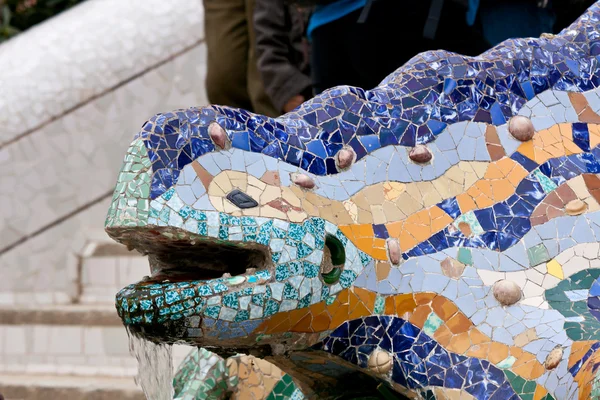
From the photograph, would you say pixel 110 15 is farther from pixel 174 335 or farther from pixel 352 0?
pixel 174 335

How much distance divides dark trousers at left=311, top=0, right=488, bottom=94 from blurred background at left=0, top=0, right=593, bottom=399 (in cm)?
57

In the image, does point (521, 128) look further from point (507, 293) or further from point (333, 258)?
point (333, 258)

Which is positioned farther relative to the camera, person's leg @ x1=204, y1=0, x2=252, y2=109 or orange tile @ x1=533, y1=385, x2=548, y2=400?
person's leg @ x1=204, y1=0, x2=252, y2=109

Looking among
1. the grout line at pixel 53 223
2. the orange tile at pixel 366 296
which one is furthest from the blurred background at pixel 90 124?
the orange tile at pixel 366 296

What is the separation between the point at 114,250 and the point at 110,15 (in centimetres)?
168

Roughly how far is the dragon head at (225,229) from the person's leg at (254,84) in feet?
8.77

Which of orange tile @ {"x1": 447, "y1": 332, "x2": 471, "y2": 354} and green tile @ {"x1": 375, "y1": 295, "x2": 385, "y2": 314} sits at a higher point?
green tile @ {"x1": 375, "y1": 295, "x2": 385, "y2": 314}

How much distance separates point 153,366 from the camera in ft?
10.5

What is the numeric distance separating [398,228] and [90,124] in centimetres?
445

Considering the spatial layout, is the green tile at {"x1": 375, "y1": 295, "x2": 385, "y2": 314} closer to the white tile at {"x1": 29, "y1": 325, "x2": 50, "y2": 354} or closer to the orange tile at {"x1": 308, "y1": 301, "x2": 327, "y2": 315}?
the orange tile at {"x1": 308, "y1": 301, "x2": 327, "y2": 315}

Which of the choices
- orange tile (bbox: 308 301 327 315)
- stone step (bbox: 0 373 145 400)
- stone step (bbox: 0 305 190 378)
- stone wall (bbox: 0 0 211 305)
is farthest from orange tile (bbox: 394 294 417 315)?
stone wall (bbox: 0 0 211 305)

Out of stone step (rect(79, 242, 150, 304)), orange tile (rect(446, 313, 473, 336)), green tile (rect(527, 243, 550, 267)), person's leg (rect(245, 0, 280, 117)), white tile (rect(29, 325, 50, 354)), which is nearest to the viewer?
orange tile (rect(446, 313, 473, 336))

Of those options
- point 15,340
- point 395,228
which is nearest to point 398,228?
point 395,228

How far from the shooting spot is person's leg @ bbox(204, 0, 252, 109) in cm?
619
